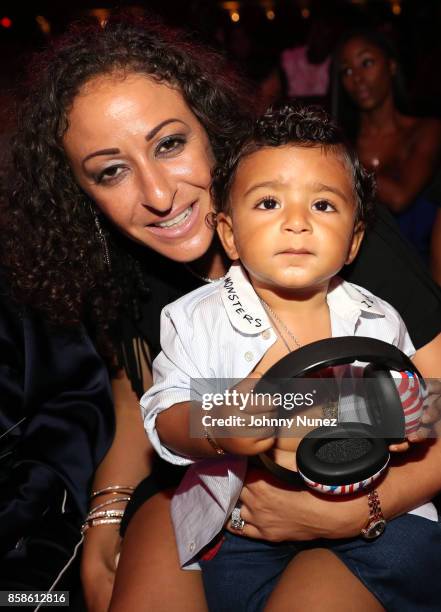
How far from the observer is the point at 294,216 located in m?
1.16

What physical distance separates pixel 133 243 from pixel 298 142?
28.4 inches

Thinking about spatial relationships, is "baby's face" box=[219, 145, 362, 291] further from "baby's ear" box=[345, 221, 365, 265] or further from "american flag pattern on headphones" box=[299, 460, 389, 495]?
"american flag pattern on headphones" box=[299, 460, 389, 495]

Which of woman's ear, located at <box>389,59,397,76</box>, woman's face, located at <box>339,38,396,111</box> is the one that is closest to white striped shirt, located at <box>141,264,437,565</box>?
woman's face, located at <box>339,38,396,111</box>

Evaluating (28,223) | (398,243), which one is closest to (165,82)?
(28,223)

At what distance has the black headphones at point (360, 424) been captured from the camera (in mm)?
929

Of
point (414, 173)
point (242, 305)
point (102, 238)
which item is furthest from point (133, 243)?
point (414, 173)

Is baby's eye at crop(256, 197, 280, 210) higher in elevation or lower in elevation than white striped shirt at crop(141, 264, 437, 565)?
higher

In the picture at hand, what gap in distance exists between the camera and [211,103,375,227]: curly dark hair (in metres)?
1.26

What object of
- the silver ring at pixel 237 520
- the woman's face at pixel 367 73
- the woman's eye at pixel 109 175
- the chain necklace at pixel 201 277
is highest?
the woman's face at pixel 367 73

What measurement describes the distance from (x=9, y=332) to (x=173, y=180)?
64 centimetres

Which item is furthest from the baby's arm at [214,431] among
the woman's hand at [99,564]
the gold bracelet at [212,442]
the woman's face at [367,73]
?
the woman's face at [367,73]

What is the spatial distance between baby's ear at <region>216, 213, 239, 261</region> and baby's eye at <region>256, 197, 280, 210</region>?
118mm

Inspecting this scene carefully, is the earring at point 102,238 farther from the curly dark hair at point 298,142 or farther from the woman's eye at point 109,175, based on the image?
the curly dark hair at point 298,142

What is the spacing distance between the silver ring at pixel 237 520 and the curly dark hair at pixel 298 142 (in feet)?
2.22
